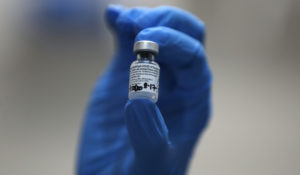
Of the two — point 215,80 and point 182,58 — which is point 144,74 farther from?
point 215,80

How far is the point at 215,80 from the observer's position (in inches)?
51.8

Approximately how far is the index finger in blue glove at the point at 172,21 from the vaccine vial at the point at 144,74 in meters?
0.25

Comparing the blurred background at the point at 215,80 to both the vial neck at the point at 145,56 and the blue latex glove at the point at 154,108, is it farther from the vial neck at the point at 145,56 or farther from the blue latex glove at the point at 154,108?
the vial neck at the point at 145,56

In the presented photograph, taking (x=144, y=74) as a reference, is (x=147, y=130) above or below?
below

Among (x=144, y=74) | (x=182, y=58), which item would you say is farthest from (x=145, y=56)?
(x=182, y=58)

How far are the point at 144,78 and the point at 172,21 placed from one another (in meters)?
0.38

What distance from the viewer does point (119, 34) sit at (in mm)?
942

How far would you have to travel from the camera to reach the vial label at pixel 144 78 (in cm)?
53

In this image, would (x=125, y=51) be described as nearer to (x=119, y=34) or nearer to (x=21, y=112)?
(x=119, y=34)

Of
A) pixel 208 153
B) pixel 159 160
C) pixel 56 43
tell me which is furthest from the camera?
pixel 56 43

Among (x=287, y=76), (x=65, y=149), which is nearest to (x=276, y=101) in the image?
(x=287, y=76)

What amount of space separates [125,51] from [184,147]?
36 cm

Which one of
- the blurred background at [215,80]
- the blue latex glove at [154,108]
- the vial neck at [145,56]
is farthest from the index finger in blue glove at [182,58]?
the blurred background at [215,80]

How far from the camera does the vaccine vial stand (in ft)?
1.73
